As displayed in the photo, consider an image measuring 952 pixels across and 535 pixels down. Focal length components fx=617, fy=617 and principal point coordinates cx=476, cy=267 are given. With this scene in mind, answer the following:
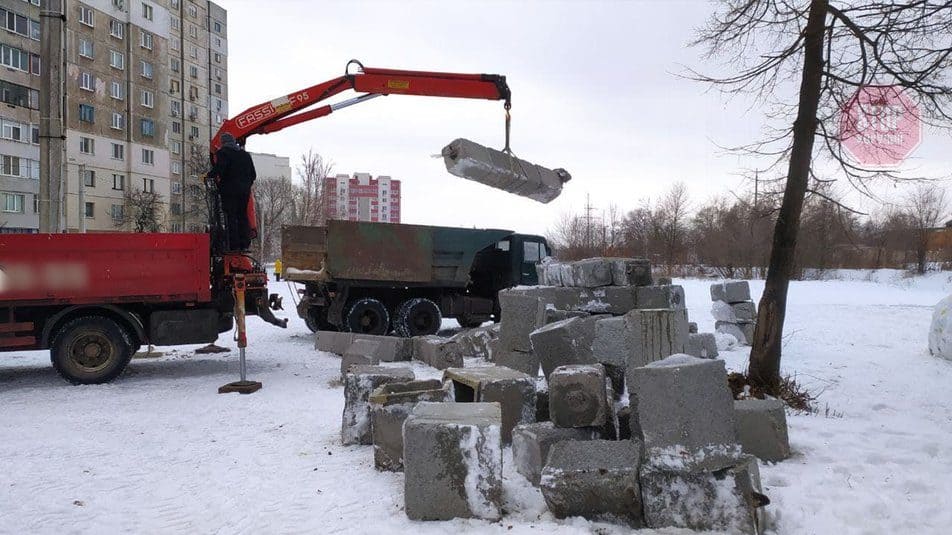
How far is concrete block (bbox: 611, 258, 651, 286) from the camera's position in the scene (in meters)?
7.44

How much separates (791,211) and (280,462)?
596 centimetres

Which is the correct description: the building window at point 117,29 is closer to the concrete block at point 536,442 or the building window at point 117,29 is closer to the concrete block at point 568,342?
the concrete block at point 568,342

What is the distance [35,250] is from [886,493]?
905 cm

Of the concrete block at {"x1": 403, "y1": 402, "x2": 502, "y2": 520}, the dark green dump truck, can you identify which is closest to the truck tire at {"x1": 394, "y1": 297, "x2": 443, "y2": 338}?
the dark green dump truck

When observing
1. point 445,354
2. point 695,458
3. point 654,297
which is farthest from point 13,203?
point 695,458

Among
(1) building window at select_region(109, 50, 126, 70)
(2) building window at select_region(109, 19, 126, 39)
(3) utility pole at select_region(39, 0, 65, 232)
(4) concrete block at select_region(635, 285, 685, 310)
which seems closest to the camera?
(4) concrete block at select_region(635, 285, 685, 310)

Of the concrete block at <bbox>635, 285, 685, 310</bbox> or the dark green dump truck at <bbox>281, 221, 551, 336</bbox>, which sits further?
the dark green dump truck at <bbox>281, 221, 551, 336</bbox>

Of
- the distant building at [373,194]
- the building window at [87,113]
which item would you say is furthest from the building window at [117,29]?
the distant building at [373,194]

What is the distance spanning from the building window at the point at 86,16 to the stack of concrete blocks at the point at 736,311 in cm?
4376

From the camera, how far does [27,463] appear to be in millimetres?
4793

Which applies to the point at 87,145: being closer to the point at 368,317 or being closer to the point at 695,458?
the point at 368,317

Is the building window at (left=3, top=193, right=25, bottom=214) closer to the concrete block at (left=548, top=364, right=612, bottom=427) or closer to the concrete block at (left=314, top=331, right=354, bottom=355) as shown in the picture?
the concrete block at (left=314, top=331, right=354, bottom=355)

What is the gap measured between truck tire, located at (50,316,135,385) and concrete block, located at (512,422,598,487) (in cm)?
587

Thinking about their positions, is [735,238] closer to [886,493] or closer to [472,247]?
[472,247]
